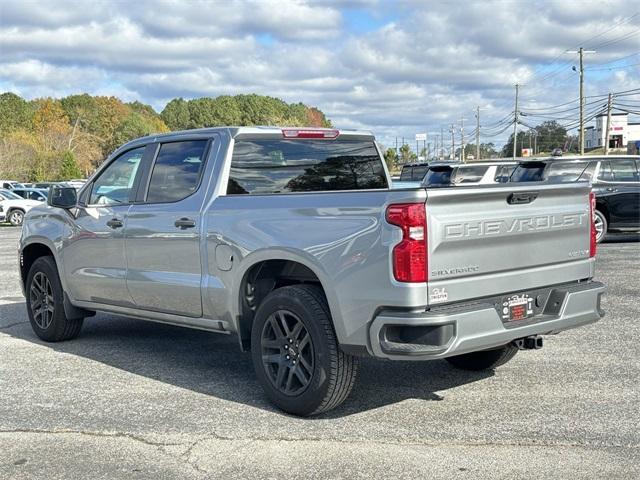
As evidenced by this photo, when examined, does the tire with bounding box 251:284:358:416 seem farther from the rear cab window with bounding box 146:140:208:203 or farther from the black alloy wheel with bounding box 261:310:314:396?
the rear cab window with bounding box 146:140:208:203

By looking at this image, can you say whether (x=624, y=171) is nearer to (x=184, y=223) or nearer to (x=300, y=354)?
(x=184, y=223)

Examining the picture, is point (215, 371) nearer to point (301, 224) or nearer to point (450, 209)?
point (301, 224)

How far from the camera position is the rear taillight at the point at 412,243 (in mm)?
4379

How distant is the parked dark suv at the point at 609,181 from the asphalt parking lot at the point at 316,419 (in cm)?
867

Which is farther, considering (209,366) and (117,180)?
(117,180)

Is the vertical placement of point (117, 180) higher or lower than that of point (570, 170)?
higher

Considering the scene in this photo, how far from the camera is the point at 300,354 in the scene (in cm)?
508

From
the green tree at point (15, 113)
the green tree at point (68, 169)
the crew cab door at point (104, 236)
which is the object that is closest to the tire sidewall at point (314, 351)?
the crew cab door at point (104, 236)

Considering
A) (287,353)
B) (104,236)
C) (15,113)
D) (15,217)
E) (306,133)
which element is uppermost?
(15,113)

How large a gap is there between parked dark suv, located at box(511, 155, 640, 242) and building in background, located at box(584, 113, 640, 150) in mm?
105192

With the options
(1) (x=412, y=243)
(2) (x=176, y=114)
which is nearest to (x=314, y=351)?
(1) (x=412, y=243)

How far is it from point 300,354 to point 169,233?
1641 mm

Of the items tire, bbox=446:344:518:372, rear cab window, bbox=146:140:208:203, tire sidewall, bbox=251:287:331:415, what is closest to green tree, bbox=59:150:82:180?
rear cab window, bbox=146:140:208:203

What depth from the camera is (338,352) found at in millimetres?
4852
